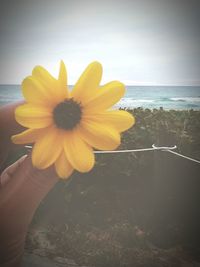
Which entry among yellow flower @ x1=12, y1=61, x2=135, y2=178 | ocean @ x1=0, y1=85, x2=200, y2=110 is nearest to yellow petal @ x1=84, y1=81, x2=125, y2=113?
yellow flower @ x1=12, y1=61, x2=135, y2=178

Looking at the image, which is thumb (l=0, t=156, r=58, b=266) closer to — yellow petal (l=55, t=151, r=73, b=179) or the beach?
yellow petal (l=55, t=151, r=73, b=179)

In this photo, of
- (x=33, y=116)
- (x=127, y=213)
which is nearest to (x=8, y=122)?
(x=33, y=116)

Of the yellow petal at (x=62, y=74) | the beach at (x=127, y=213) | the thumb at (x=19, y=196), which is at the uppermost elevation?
the yellow petal at (x=62, y=74)

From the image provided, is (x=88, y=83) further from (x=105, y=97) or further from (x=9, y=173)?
(x=9, y=173)

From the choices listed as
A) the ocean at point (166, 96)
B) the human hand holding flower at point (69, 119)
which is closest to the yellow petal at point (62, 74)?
the human hand holding flower at point (69, 119)

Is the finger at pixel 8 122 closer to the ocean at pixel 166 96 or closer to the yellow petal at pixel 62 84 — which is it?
the yellow petal at pixel 62 84

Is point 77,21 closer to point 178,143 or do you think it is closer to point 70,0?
point 70,0
